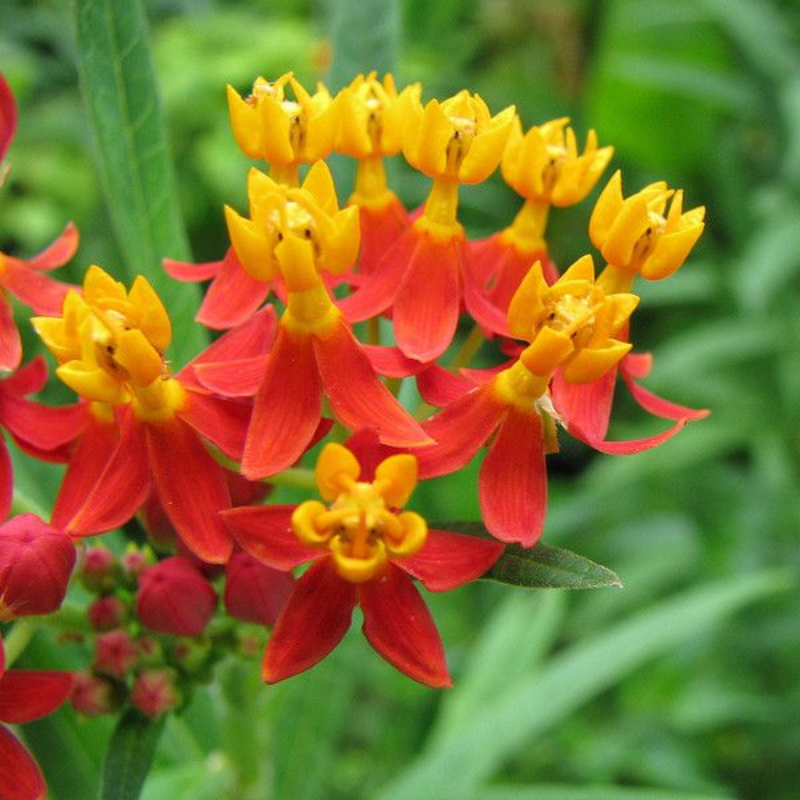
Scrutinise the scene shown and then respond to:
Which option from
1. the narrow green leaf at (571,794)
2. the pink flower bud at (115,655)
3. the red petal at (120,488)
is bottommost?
the narrow green leaf at (571,794)

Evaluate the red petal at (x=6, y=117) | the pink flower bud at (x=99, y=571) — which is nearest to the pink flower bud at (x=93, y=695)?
the pink flower bud at (x=99, y=571)

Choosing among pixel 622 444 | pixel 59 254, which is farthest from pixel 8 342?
pixel 622 444

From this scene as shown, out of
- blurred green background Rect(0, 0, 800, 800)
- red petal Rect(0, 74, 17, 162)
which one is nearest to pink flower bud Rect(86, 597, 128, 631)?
blurred green background Rect(0, 0, 800, 800)

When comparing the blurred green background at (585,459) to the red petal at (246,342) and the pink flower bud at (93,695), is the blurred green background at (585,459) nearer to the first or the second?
the pink flower bud at (93,695)

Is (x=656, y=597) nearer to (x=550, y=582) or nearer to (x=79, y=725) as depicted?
(x=79, y=725)

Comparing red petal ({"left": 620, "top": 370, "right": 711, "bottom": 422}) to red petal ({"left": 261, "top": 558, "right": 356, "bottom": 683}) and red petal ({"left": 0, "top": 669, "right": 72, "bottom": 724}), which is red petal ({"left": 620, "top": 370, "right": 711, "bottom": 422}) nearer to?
red petal ({"left": 261, "top": 558, "right": 356, "bottom": 683})
